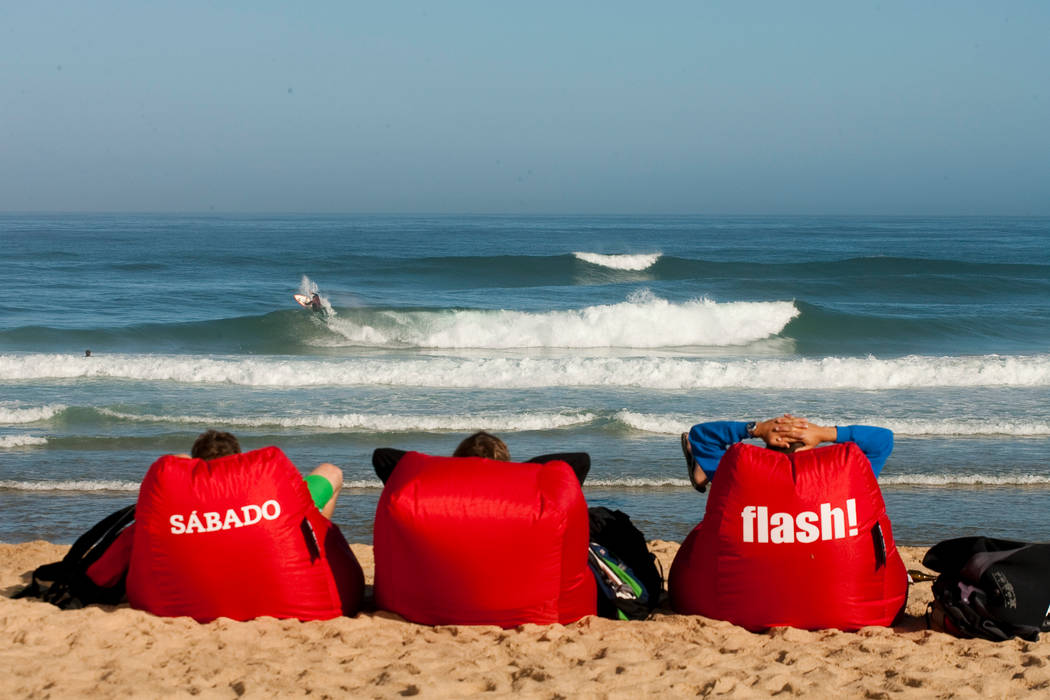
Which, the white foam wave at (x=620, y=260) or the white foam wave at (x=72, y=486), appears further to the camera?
the white foam wave at (x=620, y=260)

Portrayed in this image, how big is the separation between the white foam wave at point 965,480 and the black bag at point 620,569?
4.48 meters

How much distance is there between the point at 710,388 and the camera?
526 inches

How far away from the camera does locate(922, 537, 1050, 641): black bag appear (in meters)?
4.03

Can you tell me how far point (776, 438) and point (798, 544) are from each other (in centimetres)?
49

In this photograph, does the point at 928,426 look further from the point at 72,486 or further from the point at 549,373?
the point at 72,486

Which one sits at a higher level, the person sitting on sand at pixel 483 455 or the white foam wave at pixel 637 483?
the person sitting on sand at pixel 483 455

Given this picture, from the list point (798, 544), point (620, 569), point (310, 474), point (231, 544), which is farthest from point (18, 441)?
point (798, 544)

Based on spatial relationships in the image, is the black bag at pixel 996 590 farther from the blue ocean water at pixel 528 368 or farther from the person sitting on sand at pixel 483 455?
the blue ocean water at pixel 528 368

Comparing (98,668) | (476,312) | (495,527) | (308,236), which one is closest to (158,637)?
(98,668)

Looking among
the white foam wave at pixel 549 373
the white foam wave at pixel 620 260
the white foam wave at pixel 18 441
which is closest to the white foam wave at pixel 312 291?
the white foam wave at pixel 549 373

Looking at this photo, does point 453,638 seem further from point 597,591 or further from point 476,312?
point 476,312

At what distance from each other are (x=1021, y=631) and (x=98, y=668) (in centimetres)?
363

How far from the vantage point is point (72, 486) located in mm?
8328

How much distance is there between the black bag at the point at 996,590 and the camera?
403 centimetres
